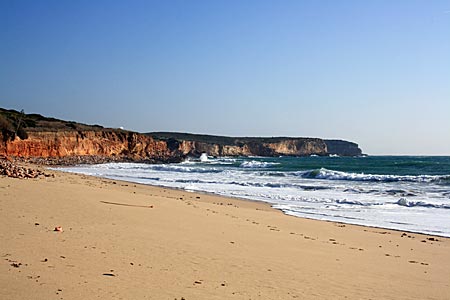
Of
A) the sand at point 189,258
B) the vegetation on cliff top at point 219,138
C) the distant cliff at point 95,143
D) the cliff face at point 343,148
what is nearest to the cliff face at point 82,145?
the distant cliff at point 95,143

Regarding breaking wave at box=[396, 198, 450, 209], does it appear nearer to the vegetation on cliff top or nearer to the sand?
the sand

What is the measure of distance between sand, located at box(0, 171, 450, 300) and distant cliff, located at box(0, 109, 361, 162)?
40912mm

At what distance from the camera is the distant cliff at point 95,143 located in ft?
163

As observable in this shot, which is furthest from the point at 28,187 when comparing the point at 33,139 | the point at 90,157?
the point at 90,157

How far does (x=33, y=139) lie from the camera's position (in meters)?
51.6

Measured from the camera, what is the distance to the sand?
4941 millimetres

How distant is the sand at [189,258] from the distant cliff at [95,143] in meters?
40.9

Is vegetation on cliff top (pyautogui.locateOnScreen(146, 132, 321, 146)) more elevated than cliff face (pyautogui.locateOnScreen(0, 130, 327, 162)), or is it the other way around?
vegetation on cliff top (pyautogui.locateOnScreen(146, 132, 321, 146))

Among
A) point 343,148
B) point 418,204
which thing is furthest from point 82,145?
point 343,148

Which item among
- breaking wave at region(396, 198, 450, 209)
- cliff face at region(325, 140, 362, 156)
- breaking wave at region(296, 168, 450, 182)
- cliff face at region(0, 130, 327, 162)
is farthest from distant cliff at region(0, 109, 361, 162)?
cliff face at region(325, 140, 362, 156)

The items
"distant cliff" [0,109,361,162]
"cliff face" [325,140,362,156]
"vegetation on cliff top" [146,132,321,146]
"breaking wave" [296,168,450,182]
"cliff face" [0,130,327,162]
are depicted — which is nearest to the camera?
"breaking wave" [296,168,450,182]

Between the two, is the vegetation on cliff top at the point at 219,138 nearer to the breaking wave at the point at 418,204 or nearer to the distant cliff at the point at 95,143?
the distant cliff at the point at 95,143

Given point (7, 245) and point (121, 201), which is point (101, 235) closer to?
point (7, 245)

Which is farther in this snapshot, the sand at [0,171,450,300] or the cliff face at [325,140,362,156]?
the cliff face at [325,140,362,156]
